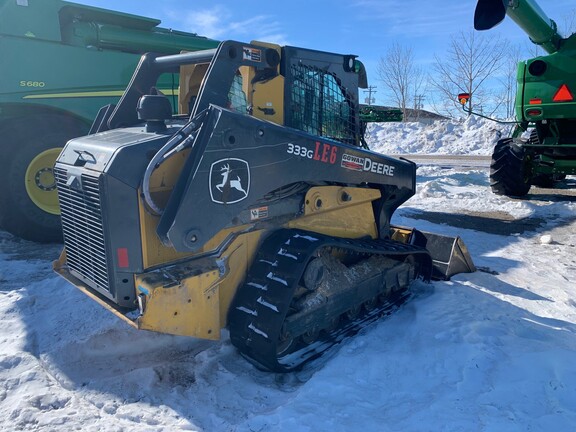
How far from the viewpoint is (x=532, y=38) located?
27.3 feet

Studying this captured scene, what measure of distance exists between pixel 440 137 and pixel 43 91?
24353 mm

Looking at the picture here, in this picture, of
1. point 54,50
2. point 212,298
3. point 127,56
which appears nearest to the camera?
point 212,298

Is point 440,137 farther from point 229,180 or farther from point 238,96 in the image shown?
point 229,180

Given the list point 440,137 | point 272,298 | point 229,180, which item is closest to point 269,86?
point 229,180

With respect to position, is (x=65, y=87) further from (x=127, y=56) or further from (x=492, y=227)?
(x=492, y=227)

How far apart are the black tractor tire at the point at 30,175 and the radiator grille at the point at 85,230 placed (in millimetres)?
3237

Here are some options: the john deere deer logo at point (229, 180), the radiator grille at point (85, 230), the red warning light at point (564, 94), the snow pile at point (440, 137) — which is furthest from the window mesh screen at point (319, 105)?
the snow pile at point (440, 137)

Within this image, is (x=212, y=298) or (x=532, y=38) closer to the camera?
(x=212, y=298)

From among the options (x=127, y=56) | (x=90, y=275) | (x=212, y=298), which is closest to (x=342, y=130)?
(x=212, y=298)

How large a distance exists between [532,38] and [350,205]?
626 cm

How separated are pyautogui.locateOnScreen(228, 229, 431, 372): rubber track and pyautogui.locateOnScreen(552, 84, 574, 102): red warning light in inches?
280

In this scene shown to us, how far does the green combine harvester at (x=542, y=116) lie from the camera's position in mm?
8578

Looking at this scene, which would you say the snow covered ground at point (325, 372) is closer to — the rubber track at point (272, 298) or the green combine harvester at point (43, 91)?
the rubber track at point (272, 298)

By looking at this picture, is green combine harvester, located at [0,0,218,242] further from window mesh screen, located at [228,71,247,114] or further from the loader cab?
window mesh screen, located at [228,71,247,114]
